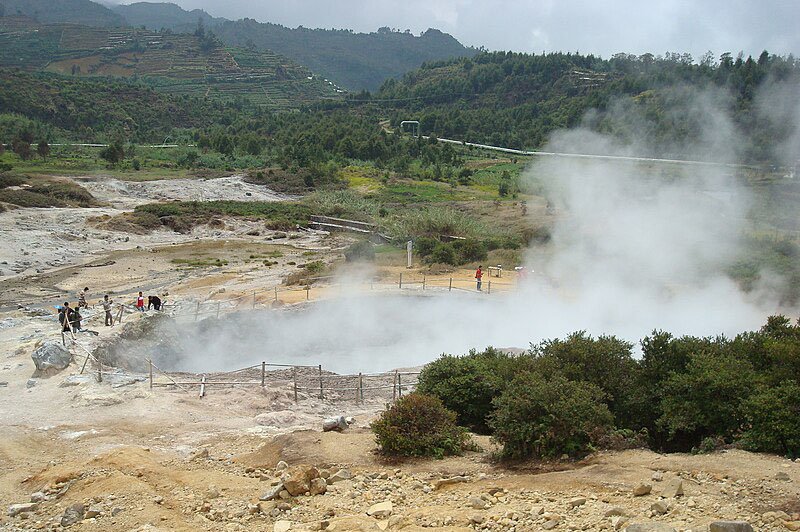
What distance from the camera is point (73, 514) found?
7.86 meters

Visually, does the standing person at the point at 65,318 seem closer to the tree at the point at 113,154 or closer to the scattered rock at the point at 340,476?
the scattered rock at the point at 340,476

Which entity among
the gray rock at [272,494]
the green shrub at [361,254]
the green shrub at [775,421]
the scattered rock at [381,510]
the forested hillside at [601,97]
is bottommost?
the green shrub at [361,254]

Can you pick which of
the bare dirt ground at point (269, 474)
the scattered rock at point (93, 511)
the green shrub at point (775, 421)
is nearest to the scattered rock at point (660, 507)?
the bare dirt ground at point (269, 474)

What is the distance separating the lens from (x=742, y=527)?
5.46 m

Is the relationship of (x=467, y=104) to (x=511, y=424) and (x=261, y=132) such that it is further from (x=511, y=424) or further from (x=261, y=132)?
(x=511, y=424)

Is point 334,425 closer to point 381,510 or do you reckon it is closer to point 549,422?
point 381,510

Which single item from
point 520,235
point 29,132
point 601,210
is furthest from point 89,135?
point 601,210

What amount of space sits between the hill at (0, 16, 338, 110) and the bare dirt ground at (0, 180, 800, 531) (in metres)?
114

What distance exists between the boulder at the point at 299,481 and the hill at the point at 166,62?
119223mm

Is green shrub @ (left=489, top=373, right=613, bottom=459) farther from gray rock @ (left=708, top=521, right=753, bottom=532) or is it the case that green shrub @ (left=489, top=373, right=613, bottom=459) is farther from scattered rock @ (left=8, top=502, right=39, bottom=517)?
scattered rock @ (left=8, top=502, right=39, bottom=517)

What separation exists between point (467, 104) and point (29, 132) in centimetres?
5801

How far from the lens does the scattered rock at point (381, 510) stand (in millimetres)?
7297

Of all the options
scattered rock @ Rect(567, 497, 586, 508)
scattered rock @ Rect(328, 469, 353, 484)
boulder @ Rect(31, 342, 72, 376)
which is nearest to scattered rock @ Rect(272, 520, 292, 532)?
scattered rock @ Rect(328, 469, 353, 484)

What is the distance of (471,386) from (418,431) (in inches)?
77.4
